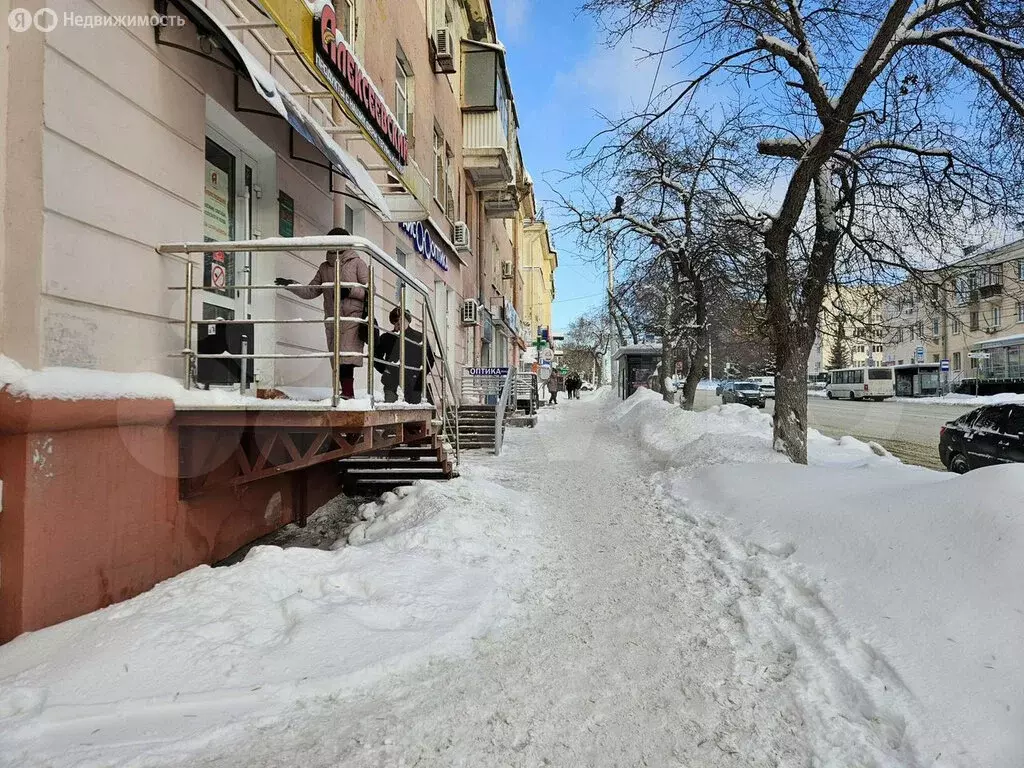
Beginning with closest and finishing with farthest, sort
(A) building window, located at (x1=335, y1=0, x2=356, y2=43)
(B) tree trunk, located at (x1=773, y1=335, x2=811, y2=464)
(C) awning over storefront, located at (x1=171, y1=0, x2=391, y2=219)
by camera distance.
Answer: (C) awning over storefront, located at (x1=171, y1=0, x2=391, y2=219) → (A) building window, located at (x1=335, y1=0, x2=356, y2=43) → (B) tree trunk, located at (x1=773, y1=335, x2=811, y2=464)

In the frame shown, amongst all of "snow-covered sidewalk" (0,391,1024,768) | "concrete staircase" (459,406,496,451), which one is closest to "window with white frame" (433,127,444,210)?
"concrete staircase" (459,406,496,451)

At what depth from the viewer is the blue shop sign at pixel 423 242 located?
1090cm

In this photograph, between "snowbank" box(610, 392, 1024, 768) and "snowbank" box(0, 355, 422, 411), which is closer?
"snowbank" box(610, 392, 1024, 768)

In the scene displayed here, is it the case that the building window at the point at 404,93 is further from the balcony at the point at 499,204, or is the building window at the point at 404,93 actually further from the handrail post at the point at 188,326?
the balcony at the point at 499,204

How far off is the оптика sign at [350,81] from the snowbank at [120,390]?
327 centimetres

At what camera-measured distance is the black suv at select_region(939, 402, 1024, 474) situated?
27.8ft

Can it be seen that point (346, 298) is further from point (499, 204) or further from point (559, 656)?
point (499, 204)

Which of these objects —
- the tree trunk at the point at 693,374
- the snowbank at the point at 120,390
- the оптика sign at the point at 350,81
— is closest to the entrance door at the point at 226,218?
the оптика sign at the point at 350,81

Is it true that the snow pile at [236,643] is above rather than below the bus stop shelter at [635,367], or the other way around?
below

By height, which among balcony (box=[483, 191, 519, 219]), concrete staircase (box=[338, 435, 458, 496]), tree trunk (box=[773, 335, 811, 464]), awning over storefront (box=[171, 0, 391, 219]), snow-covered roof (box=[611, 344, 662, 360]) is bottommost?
concrete staircase (box=[338, 435, 458, 496])

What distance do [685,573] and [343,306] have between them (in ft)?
11.7

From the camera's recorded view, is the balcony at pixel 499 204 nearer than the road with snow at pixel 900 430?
No

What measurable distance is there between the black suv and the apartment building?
29.3 ft

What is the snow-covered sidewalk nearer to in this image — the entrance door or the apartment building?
the apartment building
